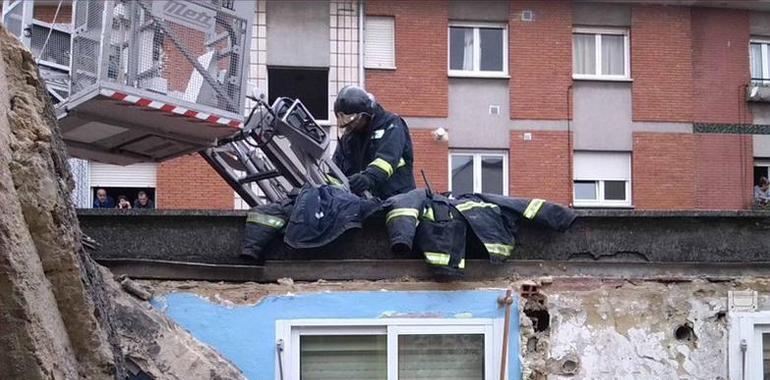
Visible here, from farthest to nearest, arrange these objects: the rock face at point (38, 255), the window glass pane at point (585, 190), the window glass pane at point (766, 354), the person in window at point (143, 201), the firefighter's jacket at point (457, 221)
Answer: the window glass pane at point (585, 190)
the person in window at point (143, 201)
the window glass pane at point (766, 354)
the firefighter's jacket at point (457, 221)
the rock face at point (38, 255)

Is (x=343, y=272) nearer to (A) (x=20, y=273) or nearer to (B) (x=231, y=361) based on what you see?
(B) (x=231, y=361)

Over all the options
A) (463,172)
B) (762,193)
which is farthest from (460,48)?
(762,193)

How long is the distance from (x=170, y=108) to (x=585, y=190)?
51.3 feet

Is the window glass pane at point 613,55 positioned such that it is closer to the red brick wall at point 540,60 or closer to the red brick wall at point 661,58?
the red brick wall at point 661,58

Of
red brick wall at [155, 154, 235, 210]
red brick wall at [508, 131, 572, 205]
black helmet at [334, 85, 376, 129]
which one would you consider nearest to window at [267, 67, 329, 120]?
red brick wall at [155, 154, 235, 210]

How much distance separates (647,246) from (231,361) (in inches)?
98.1

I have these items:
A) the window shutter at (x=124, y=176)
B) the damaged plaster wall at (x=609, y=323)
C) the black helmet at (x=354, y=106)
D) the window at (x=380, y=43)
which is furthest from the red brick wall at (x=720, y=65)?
the damaged plaster wall at (x=609, y=323)

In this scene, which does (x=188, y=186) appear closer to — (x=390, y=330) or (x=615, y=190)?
(x=615, y=190)

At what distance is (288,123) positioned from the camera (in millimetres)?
6500

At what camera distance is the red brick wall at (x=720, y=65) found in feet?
69.1

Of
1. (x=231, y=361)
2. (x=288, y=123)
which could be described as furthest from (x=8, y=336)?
(x=288, y=123)

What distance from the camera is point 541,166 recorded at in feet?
66.2

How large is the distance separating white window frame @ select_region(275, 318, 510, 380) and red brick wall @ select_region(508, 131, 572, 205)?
14.9m

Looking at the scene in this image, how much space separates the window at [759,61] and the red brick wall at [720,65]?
0.98ft
